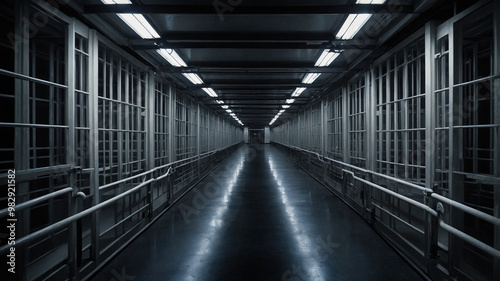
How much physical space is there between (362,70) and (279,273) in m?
4.79

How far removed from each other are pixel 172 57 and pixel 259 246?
3888 mm

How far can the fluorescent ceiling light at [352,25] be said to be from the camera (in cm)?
361

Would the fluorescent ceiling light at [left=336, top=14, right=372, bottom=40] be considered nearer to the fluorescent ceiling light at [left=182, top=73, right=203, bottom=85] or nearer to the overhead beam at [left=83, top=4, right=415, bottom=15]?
the overhead beam at [left=83, top=4, right=415, bottom=15]

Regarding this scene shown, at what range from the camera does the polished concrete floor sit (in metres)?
3.12

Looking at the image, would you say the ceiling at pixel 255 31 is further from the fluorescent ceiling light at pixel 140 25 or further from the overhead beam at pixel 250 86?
the overhead beam at pixel 250 86

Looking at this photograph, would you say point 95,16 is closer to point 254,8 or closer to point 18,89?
point 18,89

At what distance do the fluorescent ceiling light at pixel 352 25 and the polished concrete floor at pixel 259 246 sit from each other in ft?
10.4

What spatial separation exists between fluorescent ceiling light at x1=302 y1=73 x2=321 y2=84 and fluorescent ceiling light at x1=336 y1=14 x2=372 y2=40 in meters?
2.49

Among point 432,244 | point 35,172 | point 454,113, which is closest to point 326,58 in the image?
point 454,113

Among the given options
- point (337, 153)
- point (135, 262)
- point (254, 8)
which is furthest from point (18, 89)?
point (337, 153)

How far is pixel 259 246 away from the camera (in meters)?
3.83

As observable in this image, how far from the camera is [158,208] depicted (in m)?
5.46

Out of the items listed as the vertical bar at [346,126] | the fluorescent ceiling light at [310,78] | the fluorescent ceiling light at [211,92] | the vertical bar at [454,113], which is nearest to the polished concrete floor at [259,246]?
the vertical bar at [454,113]

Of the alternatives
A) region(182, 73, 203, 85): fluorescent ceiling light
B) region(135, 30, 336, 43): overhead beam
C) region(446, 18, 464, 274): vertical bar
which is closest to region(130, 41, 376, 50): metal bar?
region(135, 30, 336, 43): overhead beam
